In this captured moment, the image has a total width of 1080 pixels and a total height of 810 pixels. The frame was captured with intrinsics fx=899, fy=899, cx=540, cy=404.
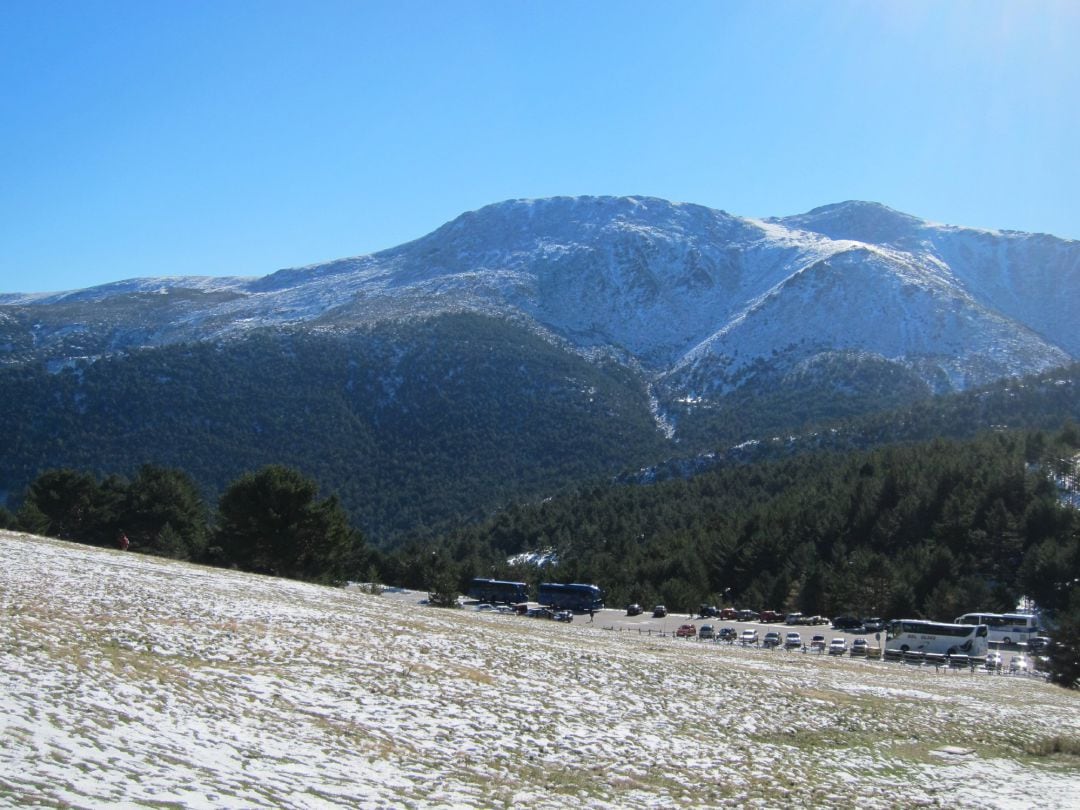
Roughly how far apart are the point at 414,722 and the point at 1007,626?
72.2 meters

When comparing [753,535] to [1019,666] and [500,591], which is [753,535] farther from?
[1019,666]

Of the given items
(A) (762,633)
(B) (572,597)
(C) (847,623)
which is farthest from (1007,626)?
(B) (572,597)

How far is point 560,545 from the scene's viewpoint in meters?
169

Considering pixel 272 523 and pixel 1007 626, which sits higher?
pixel 272 523

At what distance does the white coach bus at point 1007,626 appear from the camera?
72562 millimetres

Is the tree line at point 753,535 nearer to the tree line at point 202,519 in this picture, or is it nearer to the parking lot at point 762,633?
the tree line at point 202,519

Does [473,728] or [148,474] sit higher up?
[148,474]

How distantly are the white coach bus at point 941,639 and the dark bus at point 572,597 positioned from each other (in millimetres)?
44921

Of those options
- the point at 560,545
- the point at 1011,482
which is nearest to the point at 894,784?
the point at 1011,482

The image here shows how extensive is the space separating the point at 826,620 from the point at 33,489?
2984 inches

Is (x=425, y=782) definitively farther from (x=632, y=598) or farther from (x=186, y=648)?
(x=632, y=598)

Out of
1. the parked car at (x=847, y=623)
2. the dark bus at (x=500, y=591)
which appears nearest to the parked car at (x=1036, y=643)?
the parked car at (x=847, y=623)

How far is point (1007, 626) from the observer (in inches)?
2953

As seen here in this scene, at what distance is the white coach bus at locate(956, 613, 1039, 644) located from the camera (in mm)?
72562
